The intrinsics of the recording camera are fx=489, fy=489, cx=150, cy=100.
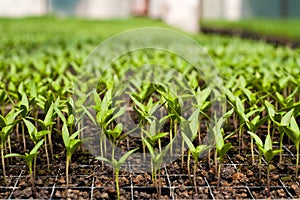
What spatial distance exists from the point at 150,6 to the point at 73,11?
4.86 meters

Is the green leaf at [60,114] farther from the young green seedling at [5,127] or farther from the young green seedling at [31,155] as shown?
the young green seedling at [31,155]

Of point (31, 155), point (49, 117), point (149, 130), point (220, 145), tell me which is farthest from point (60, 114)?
point (220, 145)

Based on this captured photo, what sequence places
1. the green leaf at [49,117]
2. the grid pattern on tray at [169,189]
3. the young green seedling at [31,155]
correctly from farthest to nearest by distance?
the green leaf at [49,117], the grid pattern on tray at [169,189], the young green seedling at [31,155]

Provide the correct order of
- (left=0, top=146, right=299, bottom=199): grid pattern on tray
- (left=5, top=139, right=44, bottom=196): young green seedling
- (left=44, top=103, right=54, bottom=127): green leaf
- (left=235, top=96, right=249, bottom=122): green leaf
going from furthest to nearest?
(left=235, top=96, right=249, bottom=122): green leaf
(left=44, top=103, right=54, bottom=127): green leaf
(left=0, top=146, right=299, bottom=199): grid pattern on tray
(left=5, top=139, right=44, bottom=196): young green seedling

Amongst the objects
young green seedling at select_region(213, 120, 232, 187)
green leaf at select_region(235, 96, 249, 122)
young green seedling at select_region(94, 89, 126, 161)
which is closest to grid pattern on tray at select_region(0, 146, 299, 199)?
young green seedling at select_region(213, 120, 232, 187)

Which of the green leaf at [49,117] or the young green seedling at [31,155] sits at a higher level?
the green leaf at [49,117]

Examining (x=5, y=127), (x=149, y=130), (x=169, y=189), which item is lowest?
(x=169, y=189)

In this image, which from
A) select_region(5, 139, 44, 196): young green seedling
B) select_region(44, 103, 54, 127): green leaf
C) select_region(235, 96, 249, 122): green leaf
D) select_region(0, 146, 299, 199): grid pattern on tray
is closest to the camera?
select_region(5, 139, 44, 196): young green seedling

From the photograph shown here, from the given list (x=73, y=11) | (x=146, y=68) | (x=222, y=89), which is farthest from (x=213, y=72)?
(x=73, y=11)

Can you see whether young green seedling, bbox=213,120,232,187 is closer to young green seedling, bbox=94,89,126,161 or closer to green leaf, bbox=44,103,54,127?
young green seedling, bbox=94,89,126,161

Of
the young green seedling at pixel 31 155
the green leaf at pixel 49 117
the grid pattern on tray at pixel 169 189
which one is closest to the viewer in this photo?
the young green seedling at pixel 31 155

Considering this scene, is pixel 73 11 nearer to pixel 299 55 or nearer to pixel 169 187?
pixel 299 55

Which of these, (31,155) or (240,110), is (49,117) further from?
(240,110)

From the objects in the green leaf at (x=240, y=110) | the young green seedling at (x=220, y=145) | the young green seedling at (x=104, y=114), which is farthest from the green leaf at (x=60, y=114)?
the green leaf at (x=240, y=110)
